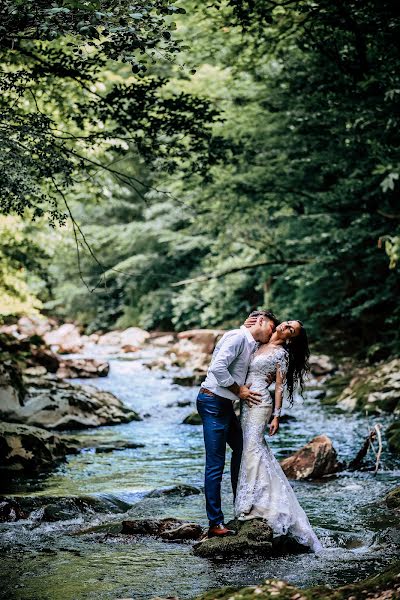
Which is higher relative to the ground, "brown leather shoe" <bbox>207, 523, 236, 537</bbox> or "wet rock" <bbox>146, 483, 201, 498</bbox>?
"brown leather shoe" <bbox>207, 523, 236, 537</bbox>

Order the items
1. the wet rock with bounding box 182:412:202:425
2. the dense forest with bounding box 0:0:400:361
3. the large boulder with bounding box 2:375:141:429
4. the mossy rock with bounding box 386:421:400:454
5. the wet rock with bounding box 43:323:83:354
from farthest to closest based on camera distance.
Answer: the wet rock with bounding box 43:323:83:354 → the wet rock with bounding box 182:412:202:425 → the large boulder with bounding box 2:375:141:429 → the mossy rock with bounding box 386:421:400:454 → the dense forest with bounding box 0:0:400:361

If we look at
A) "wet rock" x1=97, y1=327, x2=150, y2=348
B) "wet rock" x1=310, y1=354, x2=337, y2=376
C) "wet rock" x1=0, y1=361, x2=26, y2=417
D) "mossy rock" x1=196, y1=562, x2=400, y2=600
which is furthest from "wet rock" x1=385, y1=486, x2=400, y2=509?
"wet rock" x1=97, y1=327, x2=150, y2=348

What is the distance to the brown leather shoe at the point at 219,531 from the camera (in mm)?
5055

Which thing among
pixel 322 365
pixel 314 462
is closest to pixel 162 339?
pixel 322 365

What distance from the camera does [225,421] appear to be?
5.25 meters

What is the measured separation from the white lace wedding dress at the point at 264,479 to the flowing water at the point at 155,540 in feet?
0.81

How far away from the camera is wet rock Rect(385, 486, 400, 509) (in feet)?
20.5

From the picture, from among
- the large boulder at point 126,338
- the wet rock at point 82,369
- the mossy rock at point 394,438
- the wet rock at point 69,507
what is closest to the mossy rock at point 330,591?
the wet rock at point 69,507

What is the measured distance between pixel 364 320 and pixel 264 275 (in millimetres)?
3510

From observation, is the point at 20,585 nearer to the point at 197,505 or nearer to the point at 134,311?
the point at 197,505

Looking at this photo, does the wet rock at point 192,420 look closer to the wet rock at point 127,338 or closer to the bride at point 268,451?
the bride at point 268,451

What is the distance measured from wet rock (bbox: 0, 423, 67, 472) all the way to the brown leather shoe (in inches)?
165

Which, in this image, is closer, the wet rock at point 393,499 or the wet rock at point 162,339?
the wet rock at point 393,499

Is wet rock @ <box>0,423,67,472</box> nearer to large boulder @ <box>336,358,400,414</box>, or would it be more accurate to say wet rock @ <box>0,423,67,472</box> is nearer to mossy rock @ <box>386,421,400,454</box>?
mossy rock @ <box>386,421,400,454</box>
